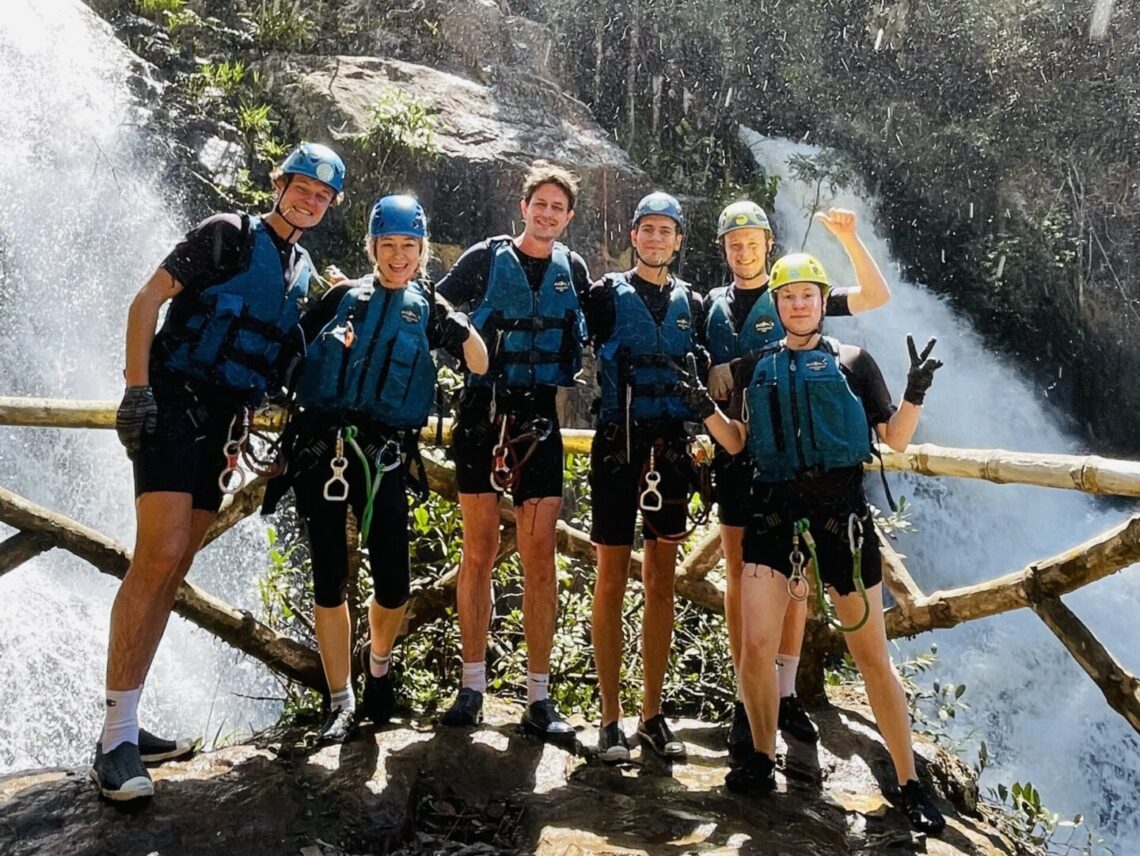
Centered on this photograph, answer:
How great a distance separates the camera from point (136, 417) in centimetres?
300

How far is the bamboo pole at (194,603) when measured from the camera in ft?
12.0

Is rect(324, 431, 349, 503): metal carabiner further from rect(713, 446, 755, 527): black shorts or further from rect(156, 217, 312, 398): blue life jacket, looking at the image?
rect(713, 446, 755, 527): black shorts

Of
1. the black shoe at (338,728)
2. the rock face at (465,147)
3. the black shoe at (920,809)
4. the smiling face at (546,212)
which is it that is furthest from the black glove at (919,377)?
the rock face at (465,147)

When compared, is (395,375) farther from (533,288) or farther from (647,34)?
(647,34)

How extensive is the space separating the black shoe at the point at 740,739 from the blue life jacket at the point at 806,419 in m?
1.01

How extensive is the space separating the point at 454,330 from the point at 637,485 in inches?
37.5

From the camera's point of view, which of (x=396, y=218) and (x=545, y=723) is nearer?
(x=396, y=218)

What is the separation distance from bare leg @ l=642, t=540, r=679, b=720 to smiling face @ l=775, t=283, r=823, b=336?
3.33 ft

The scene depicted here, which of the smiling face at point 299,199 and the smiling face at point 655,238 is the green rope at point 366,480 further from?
the smiling face at point 655,238

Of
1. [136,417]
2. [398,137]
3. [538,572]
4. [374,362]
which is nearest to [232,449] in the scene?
[136,417]

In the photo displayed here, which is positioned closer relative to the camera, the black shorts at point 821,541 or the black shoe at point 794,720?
the black shorts at point 821,541

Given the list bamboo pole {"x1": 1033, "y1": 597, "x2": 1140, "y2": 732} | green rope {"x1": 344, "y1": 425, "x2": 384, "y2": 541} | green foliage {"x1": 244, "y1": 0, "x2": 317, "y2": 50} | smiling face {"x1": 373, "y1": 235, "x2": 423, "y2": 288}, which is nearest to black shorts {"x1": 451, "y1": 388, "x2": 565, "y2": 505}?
green rope {"x1": 344, "y1": 425, "x2": 384, "y2": 541}

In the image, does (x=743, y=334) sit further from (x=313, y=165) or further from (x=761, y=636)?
(x=313, y=165)

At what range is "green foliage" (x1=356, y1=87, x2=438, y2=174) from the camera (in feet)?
39.7
